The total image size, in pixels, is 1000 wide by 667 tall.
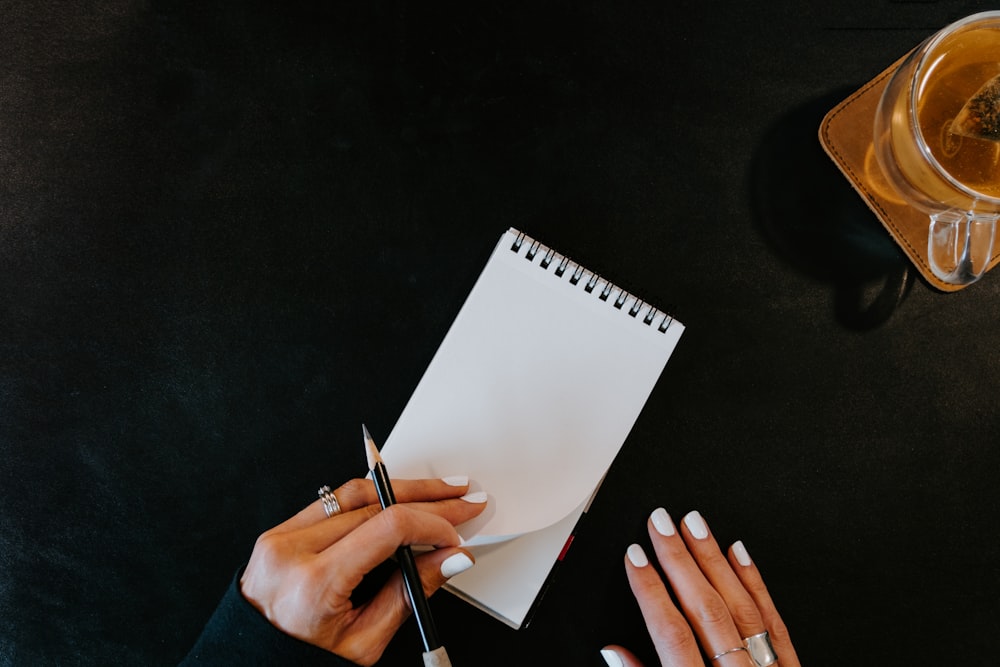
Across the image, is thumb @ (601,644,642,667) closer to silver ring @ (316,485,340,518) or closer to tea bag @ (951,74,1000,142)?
silver ring @ (316,485,340,518)

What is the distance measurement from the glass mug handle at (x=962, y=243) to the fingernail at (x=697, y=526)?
14.0 inches

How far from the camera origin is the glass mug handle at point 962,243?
0.62m

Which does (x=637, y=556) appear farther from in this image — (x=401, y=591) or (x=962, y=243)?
(x=962, y=243)

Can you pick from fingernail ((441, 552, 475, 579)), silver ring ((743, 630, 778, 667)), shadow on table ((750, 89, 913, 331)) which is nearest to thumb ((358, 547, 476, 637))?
fingernail ((441, 552, 475, 579))

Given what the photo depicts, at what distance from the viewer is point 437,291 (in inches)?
28.6

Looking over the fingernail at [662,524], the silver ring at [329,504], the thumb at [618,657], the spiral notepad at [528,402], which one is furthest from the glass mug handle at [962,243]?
the silver ring at [329,504]

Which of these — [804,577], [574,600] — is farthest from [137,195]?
[804,577]

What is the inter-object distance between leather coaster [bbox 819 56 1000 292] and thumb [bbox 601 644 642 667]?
526 mm

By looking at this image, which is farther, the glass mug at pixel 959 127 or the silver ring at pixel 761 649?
the silver ring at pixel 761 649

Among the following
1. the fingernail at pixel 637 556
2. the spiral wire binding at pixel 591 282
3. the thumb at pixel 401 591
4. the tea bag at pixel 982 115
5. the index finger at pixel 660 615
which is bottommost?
the thumb at pixel 401 591

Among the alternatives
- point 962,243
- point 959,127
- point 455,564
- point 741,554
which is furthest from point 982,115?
point 455,564

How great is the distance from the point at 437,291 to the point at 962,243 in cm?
53

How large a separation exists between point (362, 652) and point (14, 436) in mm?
483

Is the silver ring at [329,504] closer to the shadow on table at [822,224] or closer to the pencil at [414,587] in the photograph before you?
the pencil at [414,587]
